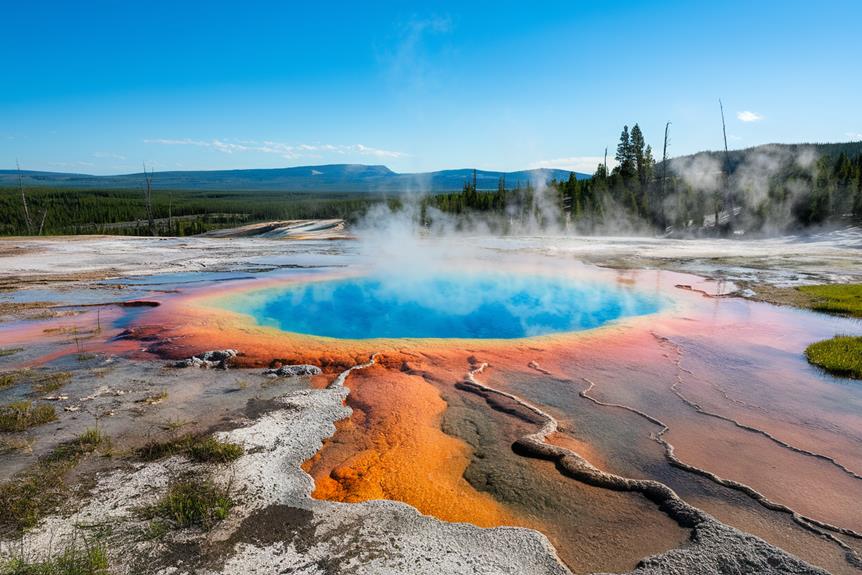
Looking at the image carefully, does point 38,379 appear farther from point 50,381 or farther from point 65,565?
point 65,565

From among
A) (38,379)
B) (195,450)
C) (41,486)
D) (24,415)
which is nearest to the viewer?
(41,486)

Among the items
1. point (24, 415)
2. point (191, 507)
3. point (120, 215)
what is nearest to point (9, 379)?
point (24, 415)

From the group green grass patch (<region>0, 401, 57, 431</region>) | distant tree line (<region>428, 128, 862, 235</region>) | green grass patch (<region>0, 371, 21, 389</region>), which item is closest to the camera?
green grass patch (<region>0, 401, 57, 431</region>)

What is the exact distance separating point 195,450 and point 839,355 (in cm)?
956

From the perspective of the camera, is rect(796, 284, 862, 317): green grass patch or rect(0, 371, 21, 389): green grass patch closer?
rect(0, 371, 21, 389): green grass patch

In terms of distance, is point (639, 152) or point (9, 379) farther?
point (639, 152)

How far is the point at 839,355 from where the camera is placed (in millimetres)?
7680

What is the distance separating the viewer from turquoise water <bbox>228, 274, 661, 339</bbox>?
1057cm

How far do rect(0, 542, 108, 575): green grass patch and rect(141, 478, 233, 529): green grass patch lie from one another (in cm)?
47

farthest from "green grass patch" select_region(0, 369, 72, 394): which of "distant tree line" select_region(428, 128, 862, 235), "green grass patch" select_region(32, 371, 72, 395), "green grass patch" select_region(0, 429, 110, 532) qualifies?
"distant tree line" select_region(428, 128, 862, 235)

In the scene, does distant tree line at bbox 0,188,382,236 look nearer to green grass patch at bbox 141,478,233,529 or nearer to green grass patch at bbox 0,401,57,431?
green grass patch at bbox 0,401,57,431

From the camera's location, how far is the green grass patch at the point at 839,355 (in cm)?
720

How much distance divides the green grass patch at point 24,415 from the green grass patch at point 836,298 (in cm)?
1486

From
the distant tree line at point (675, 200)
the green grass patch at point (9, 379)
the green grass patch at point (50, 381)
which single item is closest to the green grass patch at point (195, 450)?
the green grass patch at point (50, 381)
